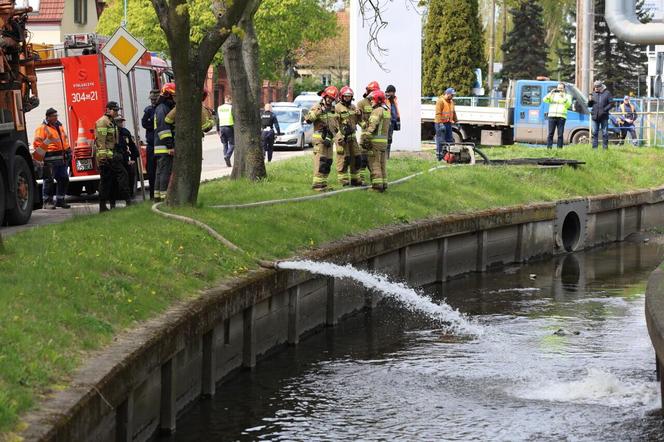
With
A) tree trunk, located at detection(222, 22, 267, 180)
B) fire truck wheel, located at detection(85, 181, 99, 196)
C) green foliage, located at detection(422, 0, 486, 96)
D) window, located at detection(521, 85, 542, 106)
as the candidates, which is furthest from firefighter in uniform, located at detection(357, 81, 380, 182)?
green foliage, located at detection(422, 0, 486, 96)

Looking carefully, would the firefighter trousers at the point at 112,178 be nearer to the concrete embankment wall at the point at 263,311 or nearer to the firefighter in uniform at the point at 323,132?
the firefighter in uniform at the point at 323,132

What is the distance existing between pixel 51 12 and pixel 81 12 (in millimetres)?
4621

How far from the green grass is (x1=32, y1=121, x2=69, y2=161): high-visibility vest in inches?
111

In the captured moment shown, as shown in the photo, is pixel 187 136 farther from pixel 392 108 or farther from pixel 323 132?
pixel 392 108

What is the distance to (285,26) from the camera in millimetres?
73812

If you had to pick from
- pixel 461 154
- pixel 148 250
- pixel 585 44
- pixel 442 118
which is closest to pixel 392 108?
pixel 461 154

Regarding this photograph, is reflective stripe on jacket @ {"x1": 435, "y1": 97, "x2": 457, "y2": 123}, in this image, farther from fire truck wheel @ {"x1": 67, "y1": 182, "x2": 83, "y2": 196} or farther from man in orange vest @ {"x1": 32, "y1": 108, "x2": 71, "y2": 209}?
man in orange vest @ {"x1": 32, "y1": 108, "x2": 71, "y2": 209}

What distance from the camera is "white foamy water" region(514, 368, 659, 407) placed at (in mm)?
12322

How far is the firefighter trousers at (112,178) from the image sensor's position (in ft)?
66.3

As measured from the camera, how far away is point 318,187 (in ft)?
67.8

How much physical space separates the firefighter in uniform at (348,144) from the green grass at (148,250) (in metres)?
0.68

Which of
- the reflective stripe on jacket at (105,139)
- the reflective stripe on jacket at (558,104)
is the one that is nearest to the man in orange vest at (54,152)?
the reflective stripe on jacket at (105,139)

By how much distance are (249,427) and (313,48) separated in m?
84.4

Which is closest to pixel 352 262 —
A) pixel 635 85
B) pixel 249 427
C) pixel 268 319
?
pixel 268 319
